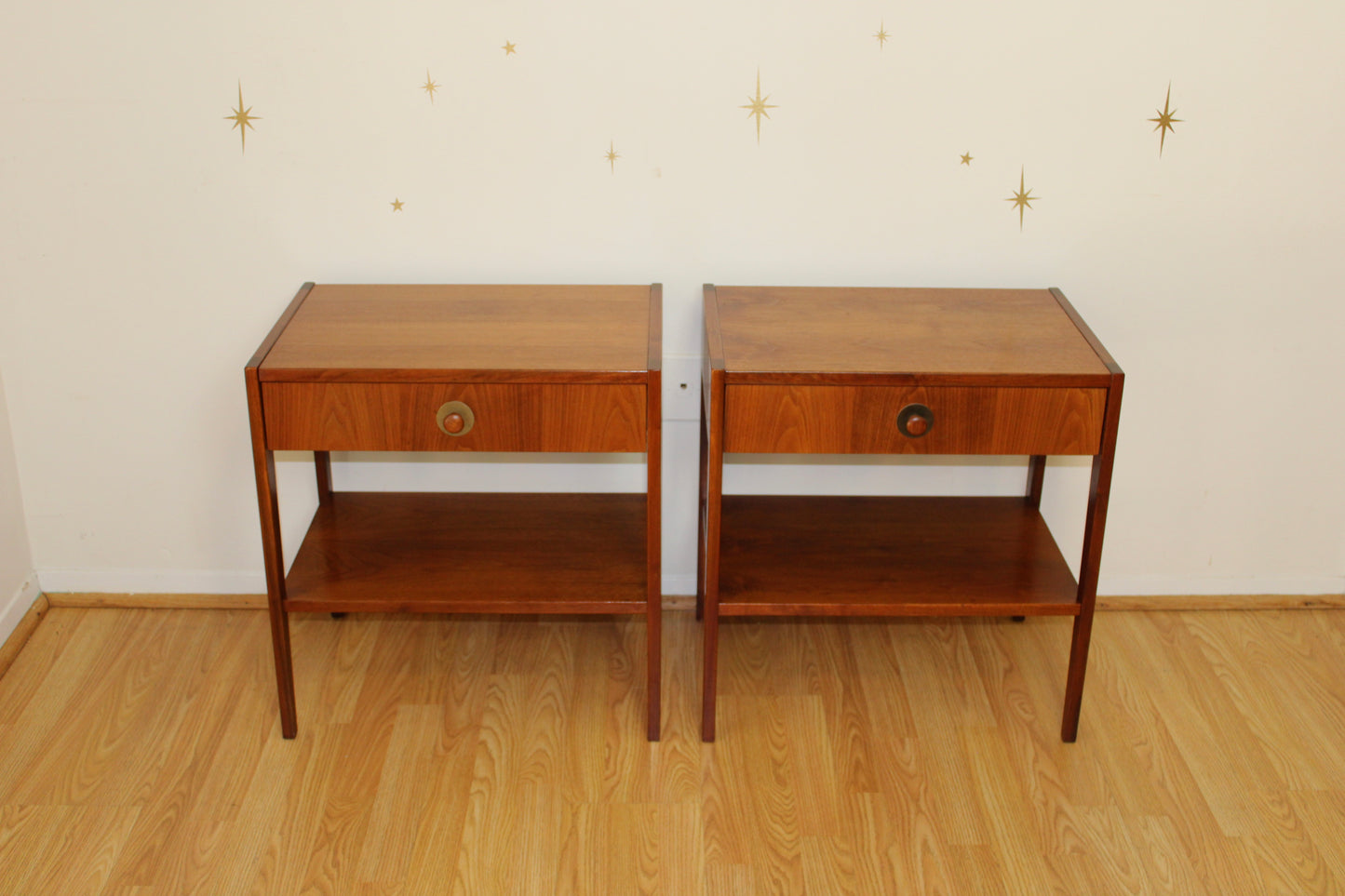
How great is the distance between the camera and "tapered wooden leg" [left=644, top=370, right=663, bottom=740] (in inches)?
67.1

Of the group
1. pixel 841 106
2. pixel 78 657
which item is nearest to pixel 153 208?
pixel 78 657

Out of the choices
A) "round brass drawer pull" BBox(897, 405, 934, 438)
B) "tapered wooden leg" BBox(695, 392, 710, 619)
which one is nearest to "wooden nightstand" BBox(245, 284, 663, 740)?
"tapered wooden leg" BBox(695, 392, 710, 619)

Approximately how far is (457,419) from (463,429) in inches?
0.8

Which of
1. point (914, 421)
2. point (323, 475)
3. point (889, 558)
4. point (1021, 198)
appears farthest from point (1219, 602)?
point (323, 475)

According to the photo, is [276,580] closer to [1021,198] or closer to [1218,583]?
[1021,198]

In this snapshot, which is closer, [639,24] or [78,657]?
[639,24]

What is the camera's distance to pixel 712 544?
1803 mm

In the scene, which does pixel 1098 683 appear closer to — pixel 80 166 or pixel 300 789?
pixel 300 789

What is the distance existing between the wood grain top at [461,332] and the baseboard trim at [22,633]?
0.86 meters

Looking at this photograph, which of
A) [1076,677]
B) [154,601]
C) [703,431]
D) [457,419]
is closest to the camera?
[457,419]

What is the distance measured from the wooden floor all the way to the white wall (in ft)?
0.20

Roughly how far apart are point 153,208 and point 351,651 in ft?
2.70

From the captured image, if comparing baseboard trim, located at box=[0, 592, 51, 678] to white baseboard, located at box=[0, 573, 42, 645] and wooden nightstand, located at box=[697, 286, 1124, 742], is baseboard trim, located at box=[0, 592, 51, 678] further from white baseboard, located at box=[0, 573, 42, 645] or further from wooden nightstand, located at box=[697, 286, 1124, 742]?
wooden nightstand, located at box=[697, 286, 1124, 742]

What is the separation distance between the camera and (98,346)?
6.95ft
